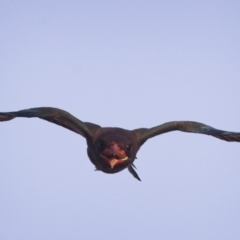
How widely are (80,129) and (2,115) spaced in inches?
74.1

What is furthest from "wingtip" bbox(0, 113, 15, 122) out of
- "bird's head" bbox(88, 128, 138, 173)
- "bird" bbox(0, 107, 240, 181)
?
"bird's head" bbox(88, 128, 138, 173)

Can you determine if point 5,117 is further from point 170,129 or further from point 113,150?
point 170,129

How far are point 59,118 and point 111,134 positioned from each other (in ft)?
4.45

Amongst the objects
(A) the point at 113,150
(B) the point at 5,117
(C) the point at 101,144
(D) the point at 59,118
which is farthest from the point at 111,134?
(B) the point at 5,117

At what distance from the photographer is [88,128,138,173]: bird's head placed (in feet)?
37.7

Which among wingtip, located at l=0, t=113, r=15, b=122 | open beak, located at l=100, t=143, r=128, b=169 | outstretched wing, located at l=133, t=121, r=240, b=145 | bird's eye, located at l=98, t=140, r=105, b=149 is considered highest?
wingtip, located at l=0, t=113, r=15, b=122

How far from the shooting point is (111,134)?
39.1 ft

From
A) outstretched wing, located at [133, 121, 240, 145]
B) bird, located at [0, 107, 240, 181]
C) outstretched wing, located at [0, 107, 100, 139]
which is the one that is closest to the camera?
bird, located at [0, 107, 240, 181]

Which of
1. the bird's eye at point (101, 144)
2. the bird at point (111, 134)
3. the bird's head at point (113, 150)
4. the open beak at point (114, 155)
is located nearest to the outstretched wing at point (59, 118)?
the bird at point (111, 134)

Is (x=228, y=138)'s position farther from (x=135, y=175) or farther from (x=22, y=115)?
(x=22, y=115)

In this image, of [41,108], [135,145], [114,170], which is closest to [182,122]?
[135,145]

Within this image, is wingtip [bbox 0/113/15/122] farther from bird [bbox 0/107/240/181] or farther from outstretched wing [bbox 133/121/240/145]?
outstretched wing [bbox 133/121/240/145]

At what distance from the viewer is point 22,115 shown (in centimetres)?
1166

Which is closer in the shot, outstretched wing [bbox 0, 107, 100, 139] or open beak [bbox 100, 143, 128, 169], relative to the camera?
open beak [bbox 100, 143, 128, 169]
